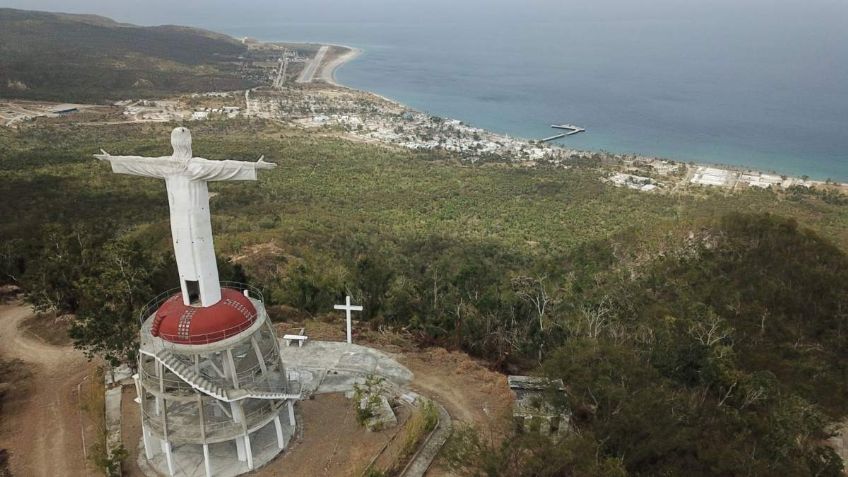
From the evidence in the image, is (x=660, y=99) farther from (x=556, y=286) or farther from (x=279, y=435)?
(x=279, y=435)

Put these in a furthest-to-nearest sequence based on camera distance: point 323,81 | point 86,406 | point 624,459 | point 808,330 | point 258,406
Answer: point 323,81 → point 808,330 → point 86,406 → point 258,406 → point 624,459

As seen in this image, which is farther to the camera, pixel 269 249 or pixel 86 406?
pixel 269 249

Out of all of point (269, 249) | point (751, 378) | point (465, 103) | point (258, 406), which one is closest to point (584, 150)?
point (465, 103)

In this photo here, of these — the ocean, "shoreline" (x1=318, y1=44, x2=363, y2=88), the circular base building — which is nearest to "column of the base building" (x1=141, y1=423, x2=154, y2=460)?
the circular base building

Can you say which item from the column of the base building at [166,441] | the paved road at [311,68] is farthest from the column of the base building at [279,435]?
the paved road at [311,68]

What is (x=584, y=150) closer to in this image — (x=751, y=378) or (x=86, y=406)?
(x=751, y=378)

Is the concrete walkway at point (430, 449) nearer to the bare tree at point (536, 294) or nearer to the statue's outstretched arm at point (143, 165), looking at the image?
the bare tree at point (536, 294)

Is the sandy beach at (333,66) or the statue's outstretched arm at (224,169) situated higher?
the statue's outstretched arm at (224,169)
